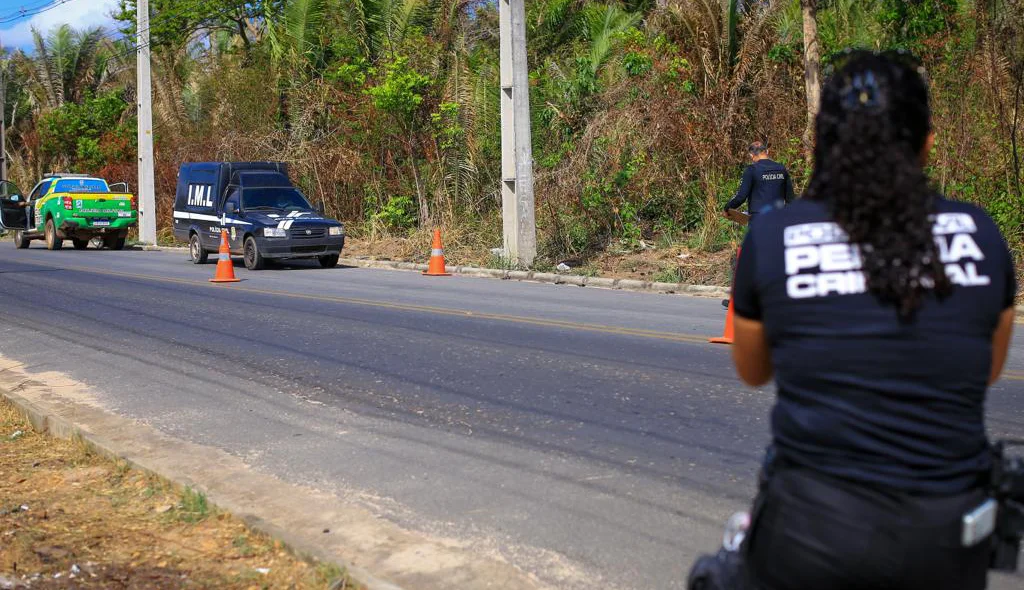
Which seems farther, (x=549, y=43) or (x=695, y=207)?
(x=549, y=43)

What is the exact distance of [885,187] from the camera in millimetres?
2414

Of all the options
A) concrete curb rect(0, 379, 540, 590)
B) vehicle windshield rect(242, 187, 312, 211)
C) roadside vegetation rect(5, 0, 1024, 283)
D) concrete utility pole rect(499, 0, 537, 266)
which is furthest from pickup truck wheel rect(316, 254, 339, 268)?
concrete curb rect(0, 379, 540, 590)

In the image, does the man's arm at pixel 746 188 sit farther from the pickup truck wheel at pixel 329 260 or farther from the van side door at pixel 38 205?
the van side door at pixel 38 205

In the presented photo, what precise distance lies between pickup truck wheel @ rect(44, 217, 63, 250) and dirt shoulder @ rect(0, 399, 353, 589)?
25.9 m

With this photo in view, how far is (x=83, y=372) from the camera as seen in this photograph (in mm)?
10336

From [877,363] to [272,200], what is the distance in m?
21.4

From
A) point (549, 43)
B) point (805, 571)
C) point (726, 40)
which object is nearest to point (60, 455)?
point (805, 571)

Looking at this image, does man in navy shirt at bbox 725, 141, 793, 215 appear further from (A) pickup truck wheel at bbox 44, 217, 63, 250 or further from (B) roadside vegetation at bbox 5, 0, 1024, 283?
(A) pickup truck wheel at bbox 44, 217, 63, 250

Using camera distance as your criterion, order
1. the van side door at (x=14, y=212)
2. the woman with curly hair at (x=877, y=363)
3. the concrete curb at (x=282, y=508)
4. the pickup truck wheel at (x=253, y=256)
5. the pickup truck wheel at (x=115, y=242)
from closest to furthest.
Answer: the woman with curly hair at (x=877, y=363), the concrete curb at (x=282, y=508), the pickup truck wheel at (x=253, y=256), the van side door at (x=14, y=212), the pickup truck wheel at (x=115, y=242)

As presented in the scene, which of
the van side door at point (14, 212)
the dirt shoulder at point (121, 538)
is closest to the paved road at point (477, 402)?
the dirt shoulder at point (121, 538)

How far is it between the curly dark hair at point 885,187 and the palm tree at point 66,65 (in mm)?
55385

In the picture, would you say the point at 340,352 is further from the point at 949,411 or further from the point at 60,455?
the point at 949,411

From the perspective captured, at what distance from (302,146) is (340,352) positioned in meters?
20.0

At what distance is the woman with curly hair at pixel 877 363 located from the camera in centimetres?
239
